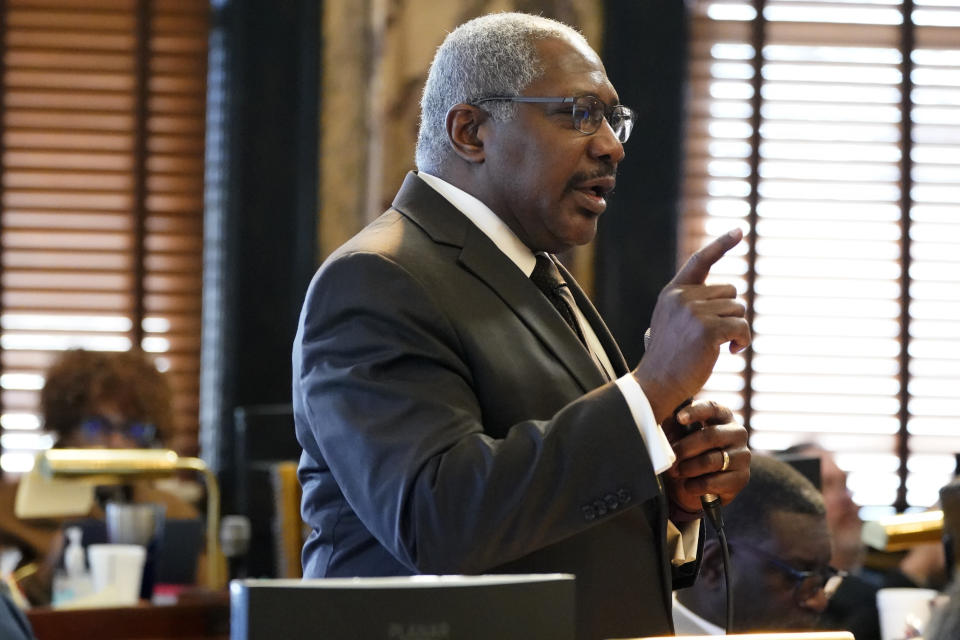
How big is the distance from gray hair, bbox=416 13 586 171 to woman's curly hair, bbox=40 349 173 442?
2545mm

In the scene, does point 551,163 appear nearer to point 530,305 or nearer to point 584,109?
point 584,109

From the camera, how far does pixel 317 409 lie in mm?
1823

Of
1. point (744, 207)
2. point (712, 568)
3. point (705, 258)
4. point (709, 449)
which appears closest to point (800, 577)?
point (712, 568)

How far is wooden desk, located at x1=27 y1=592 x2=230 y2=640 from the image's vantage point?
2.95 meters

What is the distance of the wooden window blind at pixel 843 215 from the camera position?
16.6ft

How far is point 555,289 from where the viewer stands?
212 cm

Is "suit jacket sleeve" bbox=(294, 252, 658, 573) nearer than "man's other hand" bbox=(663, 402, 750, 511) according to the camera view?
Yes

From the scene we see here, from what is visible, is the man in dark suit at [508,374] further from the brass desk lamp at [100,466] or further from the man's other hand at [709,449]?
the brass desk lamp at [100,466]

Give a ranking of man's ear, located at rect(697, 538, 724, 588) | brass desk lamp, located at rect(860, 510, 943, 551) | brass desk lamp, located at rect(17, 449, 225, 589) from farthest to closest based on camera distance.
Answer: brass desk lamp, located at rect(17, 449, 225, 589) → man's ear, located at rect(697, 538, 724, 588) → brass desk lamp, located at rect(860, 510, 943, 551)

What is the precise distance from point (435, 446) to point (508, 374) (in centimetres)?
20

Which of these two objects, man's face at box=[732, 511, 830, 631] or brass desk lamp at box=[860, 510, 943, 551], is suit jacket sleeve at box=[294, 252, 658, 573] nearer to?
brass desk lamp at box=[860, 510, 943, 551]

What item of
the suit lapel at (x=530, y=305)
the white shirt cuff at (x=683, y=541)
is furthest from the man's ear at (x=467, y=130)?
the white shirt cuff at (x=683, y=541)

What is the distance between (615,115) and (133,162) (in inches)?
130

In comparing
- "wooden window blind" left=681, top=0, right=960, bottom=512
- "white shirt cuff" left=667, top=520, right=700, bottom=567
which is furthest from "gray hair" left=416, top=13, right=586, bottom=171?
"wooden window blind" left=681, top=0, right=960, bottom=512
